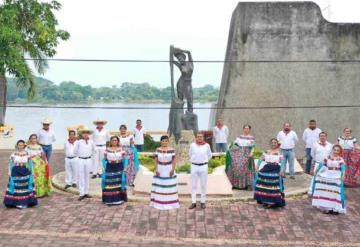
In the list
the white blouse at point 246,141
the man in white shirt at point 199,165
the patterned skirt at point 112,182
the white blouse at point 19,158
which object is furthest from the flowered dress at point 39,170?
the white blouse at point 246,141

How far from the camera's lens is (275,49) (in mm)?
14695

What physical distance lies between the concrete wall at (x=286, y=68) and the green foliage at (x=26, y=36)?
6809mm

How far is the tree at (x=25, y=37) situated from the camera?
1664cm

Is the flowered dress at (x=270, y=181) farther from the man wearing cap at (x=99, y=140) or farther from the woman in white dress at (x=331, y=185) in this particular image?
the man wearing cap at (x=99, y=140)

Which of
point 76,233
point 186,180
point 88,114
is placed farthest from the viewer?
point 88,114

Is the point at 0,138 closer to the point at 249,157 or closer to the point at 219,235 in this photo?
the point at 249,157

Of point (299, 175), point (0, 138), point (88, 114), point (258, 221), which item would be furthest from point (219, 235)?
point (88, 114)

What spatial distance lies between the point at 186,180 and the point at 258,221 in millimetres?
1977

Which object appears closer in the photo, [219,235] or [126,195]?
[219,235]

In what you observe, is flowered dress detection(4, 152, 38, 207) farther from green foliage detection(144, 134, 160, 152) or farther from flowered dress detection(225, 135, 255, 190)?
green foliage detection(144, 134, 160, 152)

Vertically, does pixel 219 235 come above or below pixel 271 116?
below

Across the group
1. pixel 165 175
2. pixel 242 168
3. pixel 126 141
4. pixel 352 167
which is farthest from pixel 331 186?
pixel 126 141

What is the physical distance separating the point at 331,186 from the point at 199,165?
2.42m

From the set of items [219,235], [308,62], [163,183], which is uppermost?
[308,62]
